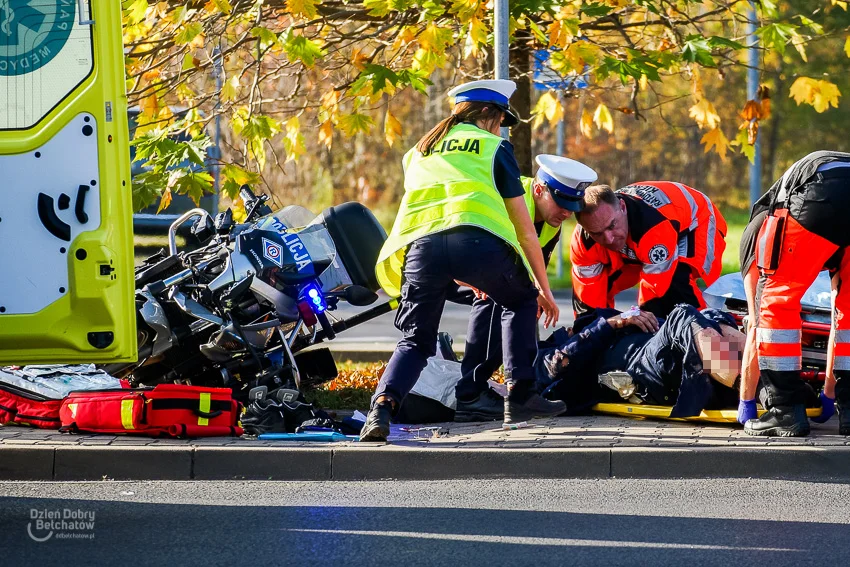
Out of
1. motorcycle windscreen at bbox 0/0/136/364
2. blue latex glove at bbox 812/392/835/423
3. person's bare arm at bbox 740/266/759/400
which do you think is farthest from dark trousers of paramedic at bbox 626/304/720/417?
motorcycle windscreen at bbox 0/0/136/364

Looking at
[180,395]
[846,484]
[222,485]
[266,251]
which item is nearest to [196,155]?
[266,251]

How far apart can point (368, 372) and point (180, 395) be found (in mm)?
2746

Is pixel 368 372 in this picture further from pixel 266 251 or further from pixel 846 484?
pixel 846 484

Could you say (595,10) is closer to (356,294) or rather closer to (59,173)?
(356,294)

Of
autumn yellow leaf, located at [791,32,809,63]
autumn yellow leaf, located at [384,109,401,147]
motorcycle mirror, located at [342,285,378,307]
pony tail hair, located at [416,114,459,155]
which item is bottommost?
motorcycle mirror, located at [342,285,378,307]

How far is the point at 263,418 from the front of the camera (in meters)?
6.59

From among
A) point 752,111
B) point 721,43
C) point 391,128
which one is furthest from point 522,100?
point 721,43

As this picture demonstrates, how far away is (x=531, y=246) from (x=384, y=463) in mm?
1337

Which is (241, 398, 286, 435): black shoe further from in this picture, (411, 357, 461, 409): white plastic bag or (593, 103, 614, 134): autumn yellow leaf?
(593, 103, 614, 134): autumn yellow leaf

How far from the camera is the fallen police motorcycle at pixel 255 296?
277 inches

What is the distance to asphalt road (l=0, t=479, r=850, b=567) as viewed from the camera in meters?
4.60

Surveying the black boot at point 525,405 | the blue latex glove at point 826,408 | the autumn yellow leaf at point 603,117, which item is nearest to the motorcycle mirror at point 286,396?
the black boot at point 525,405

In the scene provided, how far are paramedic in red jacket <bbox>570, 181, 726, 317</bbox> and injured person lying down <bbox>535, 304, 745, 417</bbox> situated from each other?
411 millimetres

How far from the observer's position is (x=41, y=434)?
6.57 m
